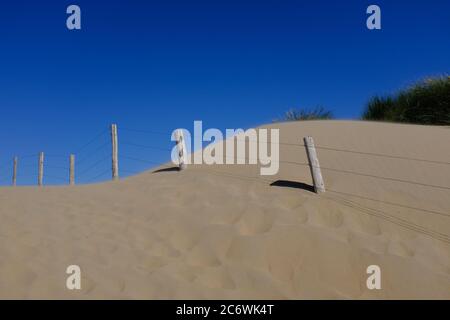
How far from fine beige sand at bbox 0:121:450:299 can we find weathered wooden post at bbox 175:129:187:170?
416 mm

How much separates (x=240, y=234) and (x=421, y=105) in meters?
9.83

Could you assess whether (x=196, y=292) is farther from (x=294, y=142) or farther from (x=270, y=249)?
(x=294, y=142)

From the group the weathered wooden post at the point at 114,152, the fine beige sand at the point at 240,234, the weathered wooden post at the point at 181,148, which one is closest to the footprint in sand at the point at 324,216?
the fine beige sand at the point at 240,234

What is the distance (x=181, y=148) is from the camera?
29.0 ft

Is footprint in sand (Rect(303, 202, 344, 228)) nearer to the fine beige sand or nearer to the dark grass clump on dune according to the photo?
the fine beige sand

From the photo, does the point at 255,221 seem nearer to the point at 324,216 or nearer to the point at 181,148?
the point at 324,216

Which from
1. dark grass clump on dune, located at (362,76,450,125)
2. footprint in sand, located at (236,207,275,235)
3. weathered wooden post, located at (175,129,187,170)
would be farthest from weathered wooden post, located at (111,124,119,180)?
dark grass clump on dune, located at (362,76,450,125)

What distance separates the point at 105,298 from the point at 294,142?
6.14 meters

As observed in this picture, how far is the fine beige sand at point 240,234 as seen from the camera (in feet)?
15.1

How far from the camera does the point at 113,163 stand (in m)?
12.1

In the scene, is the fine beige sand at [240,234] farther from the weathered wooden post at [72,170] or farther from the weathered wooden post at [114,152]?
the weathered wooden post at [72,170]

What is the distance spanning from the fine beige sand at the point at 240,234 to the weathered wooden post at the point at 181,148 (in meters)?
0.42

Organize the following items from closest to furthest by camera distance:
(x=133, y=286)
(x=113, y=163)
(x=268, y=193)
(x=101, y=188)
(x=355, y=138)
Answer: (x=133, y=286) → (x=268, y=193) → (x=101, y=188) → (x=355, y=138) → (x=113, y=163)
